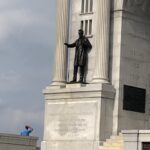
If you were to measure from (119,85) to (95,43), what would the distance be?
250cm

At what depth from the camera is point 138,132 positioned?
1292 inches

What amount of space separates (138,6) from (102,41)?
3.34 meters

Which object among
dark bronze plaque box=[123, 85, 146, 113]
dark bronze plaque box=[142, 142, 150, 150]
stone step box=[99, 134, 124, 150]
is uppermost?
dark bronze plaque box=[123, 85, 146, 113]

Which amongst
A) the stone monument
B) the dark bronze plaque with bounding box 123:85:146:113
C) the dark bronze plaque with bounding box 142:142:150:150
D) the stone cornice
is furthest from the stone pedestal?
the stone cornice

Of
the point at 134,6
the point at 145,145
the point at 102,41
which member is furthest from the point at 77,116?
the point at 134,6

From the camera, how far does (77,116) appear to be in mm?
37781

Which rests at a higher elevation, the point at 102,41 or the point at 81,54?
the point at 102,41

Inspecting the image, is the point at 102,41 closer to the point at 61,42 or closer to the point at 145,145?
the point at 61,42

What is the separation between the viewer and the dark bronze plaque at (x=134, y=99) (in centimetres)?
3806

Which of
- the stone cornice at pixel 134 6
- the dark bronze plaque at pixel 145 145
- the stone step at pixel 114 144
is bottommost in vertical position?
the dark bronze plaque at pixel 145 145

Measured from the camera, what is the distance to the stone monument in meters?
37.3

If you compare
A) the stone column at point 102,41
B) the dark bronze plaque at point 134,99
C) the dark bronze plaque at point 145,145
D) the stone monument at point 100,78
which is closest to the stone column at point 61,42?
the stone monument at point 100,78

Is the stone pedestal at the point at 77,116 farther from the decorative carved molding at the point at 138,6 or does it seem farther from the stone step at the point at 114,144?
the decorative carved molding at the point at 138,6

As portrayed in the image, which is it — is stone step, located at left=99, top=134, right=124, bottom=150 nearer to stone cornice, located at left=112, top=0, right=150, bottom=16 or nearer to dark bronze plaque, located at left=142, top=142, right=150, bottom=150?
dark bronze plaque, located at left=142, top=142, right=150, bottom=150
